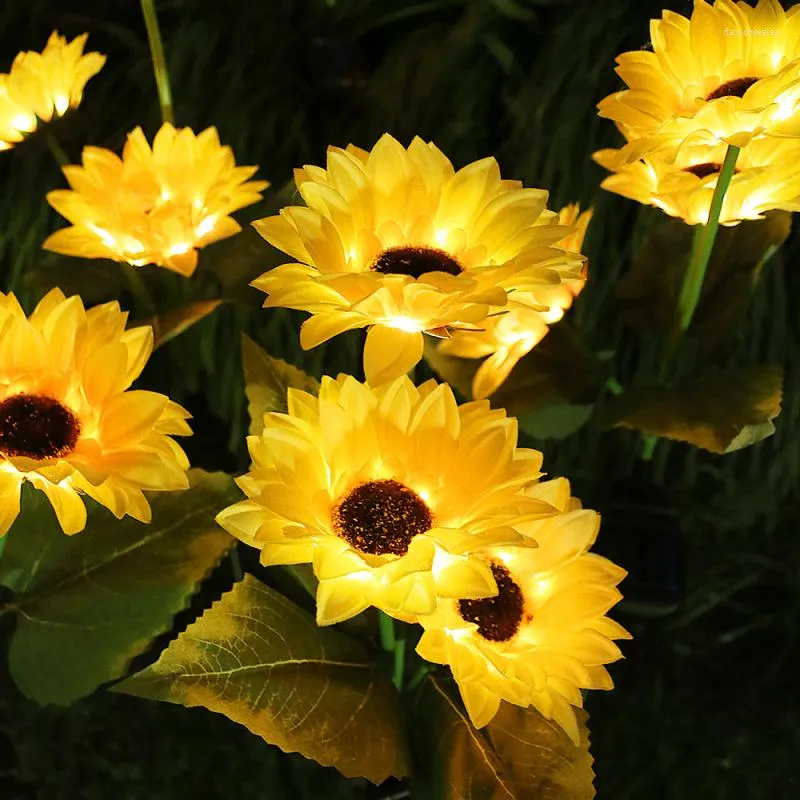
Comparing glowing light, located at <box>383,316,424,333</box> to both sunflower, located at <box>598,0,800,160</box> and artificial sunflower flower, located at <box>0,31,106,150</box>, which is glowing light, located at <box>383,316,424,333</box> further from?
artificial sunflower flower, located at <box>0,31,106,150</box>

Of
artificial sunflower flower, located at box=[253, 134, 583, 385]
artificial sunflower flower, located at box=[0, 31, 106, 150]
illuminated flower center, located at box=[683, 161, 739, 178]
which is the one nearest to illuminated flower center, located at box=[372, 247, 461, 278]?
artificial sunflower flower, located at box=[253, 134, 583, 385]

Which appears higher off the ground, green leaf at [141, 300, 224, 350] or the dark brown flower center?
the dark brown flower center

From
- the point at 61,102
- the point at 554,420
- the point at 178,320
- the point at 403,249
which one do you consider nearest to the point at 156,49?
the point at 61,102

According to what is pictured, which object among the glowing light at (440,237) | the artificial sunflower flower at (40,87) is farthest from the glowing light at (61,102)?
the glowing light at (440,237)

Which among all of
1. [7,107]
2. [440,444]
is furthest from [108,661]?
[7,107]

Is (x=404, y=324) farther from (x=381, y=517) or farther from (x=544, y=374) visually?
(x=544, y=374)

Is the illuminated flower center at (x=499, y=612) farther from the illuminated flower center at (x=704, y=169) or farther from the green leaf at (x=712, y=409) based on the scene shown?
the illuminated flower center at (x=704, y=169)

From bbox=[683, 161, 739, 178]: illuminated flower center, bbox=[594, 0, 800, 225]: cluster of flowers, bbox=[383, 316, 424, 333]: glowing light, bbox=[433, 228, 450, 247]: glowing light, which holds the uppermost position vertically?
bbox=[594, 0, 800, 225]: cluster of flowers

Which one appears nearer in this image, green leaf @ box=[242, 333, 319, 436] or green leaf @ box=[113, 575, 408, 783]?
green leaf @ box=[113, 575, 408, 783]
